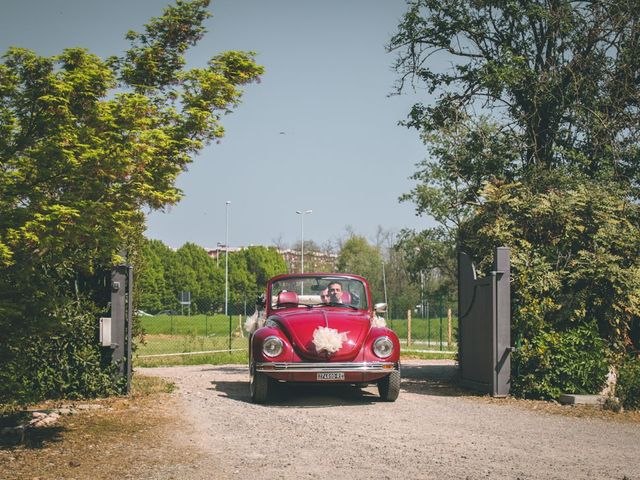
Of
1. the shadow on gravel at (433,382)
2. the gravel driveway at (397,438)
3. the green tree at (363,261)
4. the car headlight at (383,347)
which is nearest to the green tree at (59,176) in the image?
the gravel driveway at (397,438)

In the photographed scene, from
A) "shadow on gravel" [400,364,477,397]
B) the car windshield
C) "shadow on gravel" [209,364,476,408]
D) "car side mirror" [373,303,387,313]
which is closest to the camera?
"shadow on gravel" [209,364,476,408]

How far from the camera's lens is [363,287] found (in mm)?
12930

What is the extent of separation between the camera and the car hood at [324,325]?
36.8 feet

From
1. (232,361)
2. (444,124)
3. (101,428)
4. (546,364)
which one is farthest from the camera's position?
(232,361)

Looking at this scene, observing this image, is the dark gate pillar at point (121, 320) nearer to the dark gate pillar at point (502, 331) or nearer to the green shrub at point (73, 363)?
the green shrub at point (73, 363)

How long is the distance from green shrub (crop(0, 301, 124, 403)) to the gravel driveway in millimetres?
1228

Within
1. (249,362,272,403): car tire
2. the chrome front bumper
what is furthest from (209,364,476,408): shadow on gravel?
the chrome front bumper

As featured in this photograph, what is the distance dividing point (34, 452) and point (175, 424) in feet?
7.09

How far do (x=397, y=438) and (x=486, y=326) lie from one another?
471cm

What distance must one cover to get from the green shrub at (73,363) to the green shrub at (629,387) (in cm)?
728

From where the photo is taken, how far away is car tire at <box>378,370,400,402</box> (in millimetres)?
11562

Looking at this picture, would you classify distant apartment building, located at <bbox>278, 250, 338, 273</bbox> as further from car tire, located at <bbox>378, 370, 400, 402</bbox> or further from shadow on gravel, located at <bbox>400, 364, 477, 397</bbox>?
car tire, located at <bbox>378, 370, 400, 402</bbox>

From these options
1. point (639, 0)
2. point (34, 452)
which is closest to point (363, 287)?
point (34, 452)

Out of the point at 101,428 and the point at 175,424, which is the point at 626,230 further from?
the point at 101,428
